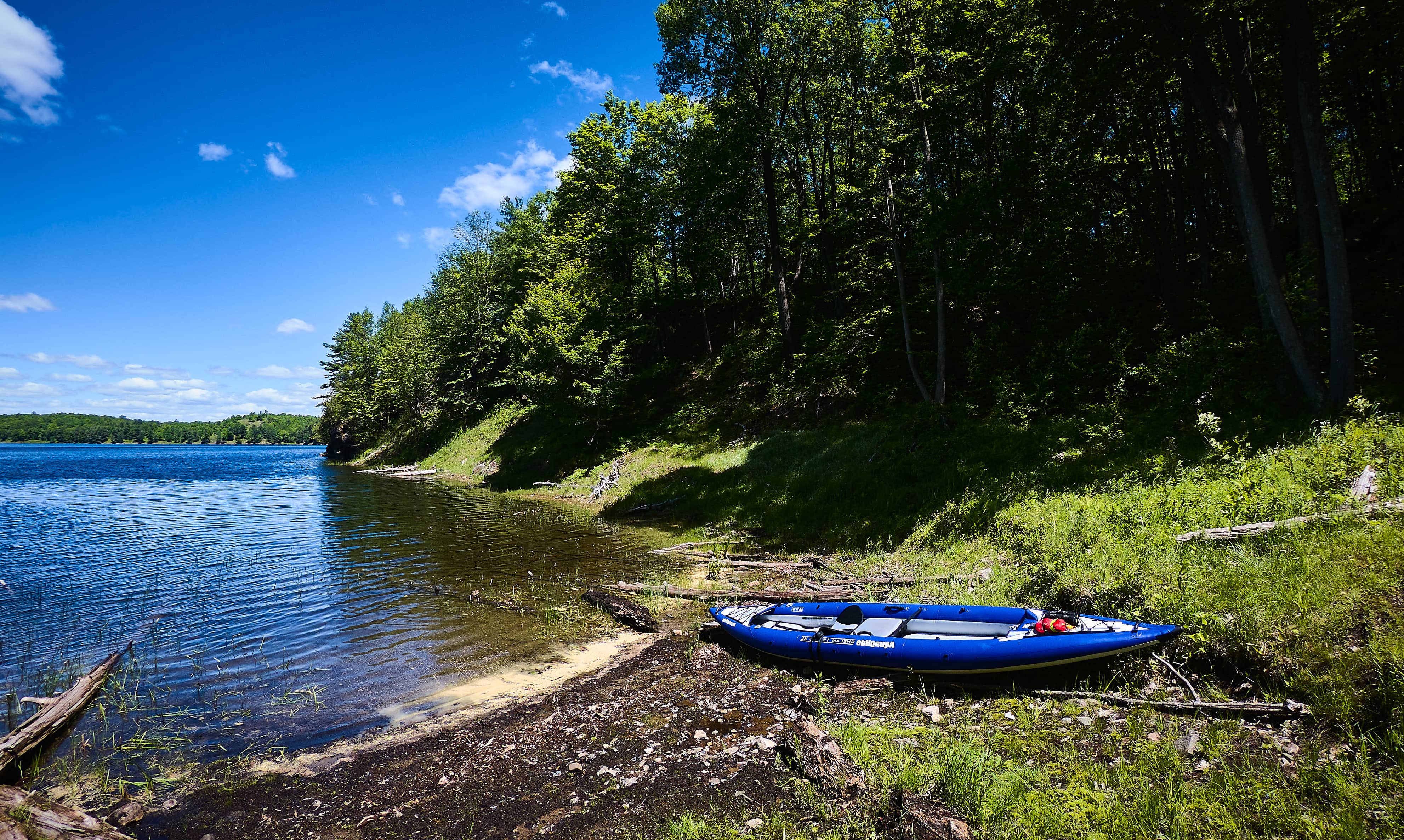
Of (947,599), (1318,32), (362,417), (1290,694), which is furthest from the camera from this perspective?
(362,417)

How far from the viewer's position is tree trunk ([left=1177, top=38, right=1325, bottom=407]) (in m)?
10.6

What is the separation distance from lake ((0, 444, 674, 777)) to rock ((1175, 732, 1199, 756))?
314 inches

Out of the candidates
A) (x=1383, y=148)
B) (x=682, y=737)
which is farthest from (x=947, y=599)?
(x=1383, y=148)

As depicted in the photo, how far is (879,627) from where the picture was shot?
7.91m

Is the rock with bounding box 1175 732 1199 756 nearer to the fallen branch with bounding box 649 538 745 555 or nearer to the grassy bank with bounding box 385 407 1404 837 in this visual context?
the grassy bank with bounding box 385 407 1404 837

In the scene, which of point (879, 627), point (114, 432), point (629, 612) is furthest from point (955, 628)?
point (114, 432)

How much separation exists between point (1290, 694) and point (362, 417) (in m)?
71.5

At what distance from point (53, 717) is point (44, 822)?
2822 millimetres

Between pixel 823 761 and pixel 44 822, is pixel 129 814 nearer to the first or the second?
pixel 44 822

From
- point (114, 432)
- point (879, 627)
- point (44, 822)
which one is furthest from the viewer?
point (114, 432)

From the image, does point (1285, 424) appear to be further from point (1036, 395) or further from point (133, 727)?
point (133, 727)

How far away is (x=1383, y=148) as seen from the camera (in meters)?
Answer: 16.5

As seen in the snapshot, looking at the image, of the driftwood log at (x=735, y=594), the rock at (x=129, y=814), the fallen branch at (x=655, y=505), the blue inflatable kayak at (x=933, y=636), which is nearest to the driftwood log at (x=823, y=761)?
the blue inflatable kayak at (x=933, y=636)

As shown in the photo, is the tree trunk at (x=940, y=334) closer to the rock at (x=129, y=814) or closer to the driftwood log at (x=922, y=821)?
the driftwood log at (x=922, y=821)
